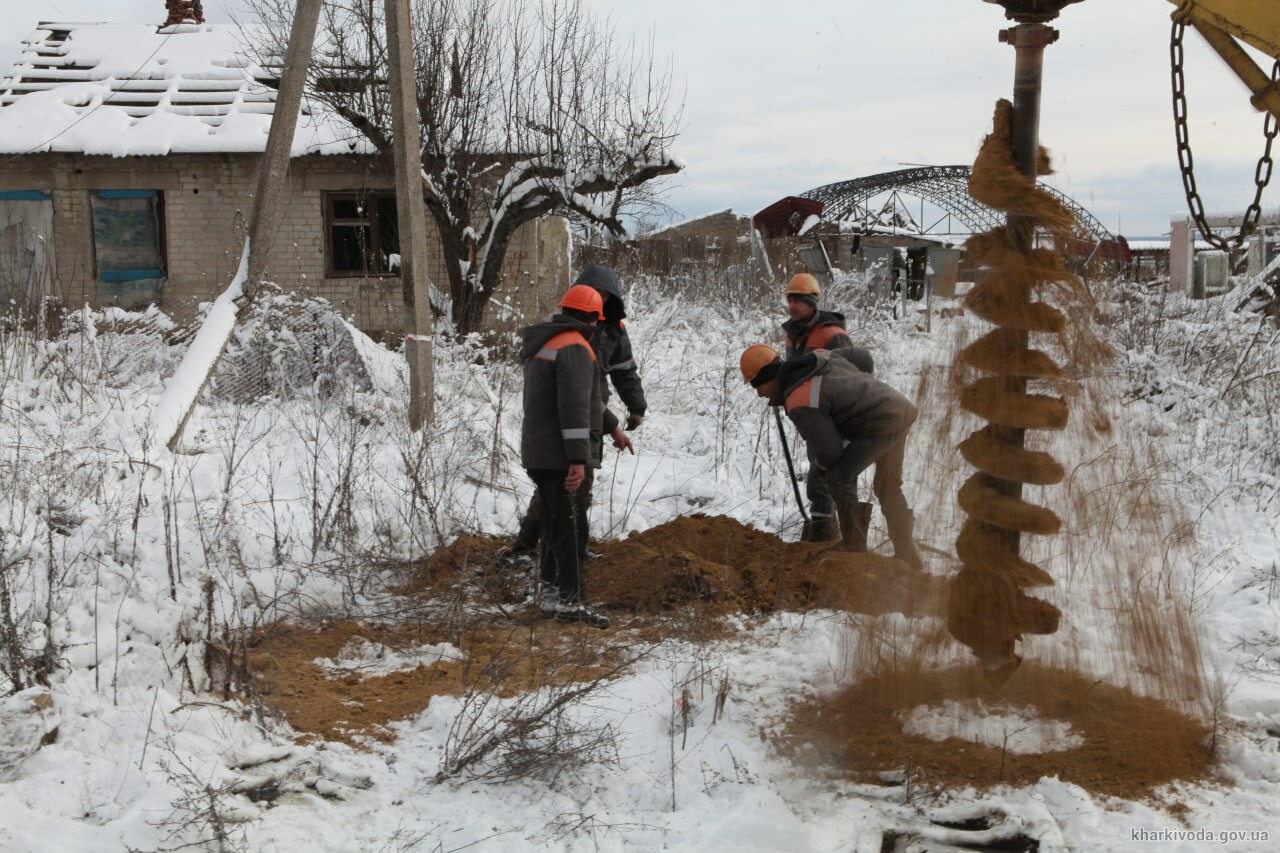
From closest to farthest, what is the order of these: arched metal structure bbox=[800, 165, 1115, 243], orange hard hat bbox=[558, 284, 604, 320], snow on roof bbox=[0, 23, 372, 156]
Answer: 1. orange hard hat bbox=[558, 284, 604, 320]
2. snow on roof bbox=[0, 23, 372, 156]
3. arched metal structure bbox=[800, 165, 1115, 243]

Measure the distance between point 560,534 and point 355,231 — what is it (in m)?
12.9

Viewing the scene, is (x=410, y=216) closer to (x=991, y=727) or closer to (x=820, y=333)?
(x=820, y=333)

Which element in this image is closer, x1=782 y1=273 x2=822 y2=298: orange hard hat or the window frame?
x1=782 y1=273 x2=822 y2=298: orange hard hat

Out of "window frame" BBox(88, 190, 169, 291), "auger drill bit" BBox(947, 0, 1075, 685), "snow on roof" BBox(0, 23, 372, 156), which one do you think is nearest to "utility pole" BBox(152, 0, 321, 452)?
"auger drill bit" BBox(947, 0, 1075, 685)

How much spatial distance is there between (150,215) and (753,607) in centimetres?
1502

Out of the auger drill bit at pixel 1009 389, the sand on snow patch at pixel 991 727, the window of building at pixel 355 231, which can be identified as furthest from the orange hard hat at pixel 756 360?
the window of building at pixel 355 231

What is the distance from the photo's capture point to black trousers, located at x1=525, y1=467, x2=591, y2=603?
17.9ft

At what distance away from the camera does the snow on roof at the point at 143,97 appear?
1589 centimetres

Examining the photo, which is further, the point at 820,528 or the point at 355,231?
the point at 355,231

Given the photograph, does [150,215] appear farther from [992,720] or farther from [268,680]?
[992,720]

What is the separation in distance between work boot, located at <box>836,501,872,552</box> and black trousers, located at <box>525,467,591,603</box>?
1.58m

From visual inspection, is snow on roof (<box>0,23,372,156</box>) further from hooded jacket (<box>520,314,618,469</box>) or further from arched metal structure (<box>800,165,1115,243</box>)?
arched metal structure (<box>800,165,1115,243</box>)

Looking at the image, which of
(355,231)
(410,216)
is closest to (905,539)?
(410,216)

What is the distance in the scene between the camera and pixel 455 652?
4.93m
